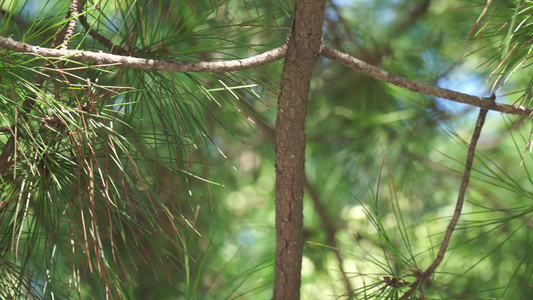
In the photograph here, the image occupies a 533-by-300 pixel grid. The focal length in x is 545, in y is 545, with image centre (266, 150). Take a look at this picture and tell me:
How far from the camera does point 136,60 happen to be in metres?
0.37

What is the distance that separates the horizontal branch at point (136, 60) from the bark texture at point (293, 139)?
28mm

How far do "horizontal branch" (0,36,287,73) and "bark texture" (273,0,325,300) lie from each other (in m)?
0.03

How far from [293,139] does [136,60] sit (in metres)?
0.16

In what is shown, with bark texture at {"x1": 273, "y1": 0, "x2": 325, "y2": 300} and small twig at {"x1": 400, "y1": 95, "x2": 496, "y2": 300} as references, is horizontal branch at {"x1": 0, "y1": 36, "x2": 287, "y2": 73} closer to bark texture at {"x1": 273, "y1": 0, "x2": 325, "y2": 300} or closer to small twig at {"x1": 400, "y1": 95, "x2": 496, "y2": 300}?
bark texture at {"x1": 273, "y1": 0, "x2": 325, "y2": 300}

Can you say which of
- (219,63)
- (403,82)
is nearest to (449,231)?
(403,82)

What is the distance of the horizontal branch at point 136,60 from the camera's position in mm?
345

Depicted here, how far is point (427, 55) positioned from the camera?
1.05m

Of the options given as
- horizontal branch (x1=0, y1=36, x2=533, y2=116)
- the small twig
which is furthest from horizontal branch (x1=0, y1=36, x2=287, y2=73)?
the small twig

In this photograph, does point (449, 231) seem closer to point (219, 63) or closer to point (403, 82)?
point (403, 82)

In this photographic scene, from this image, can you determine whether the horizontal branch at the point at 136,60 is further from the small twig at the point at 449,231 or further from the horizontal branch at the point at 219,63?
the small twig at the point at 449,231

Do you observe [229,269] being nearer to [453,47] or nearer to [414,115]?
[414,115]

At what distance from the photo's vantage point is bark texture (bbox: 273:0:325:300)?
0.43 metres

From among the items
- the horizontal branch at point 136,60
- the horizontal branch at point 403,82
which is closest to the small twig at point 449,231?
the horizontal branch at point 403,82

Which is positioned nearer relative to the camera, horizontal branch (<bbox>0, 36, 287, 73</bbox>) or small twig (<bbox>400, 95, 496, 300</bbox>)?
horizontal branch (<bbox>0, 36, 287, 73</bbox>)
